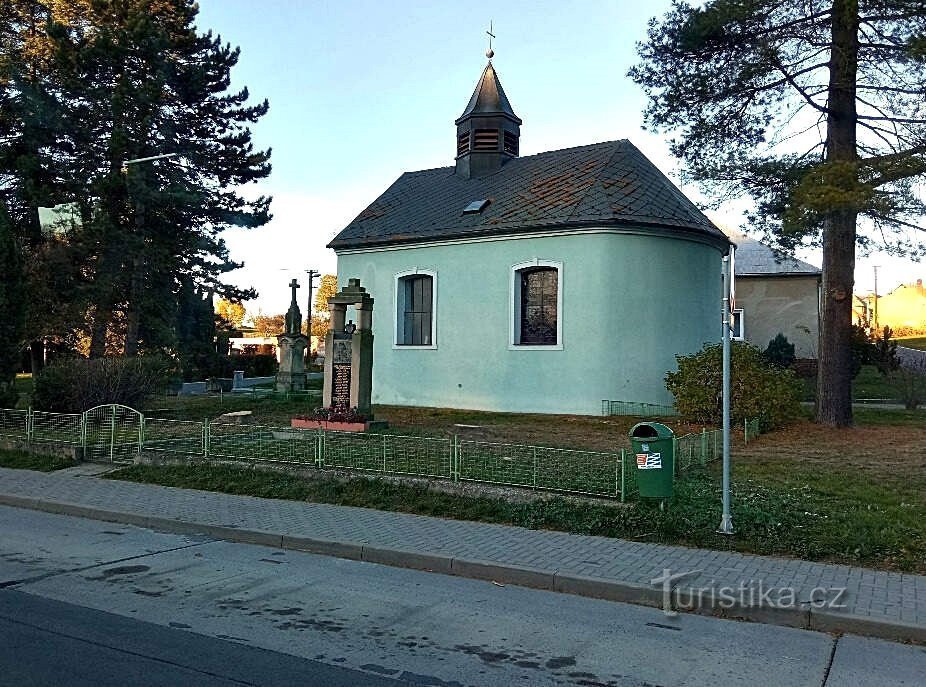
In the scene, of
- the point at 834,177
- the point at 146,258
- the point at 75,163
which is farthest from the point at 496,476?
the point at 75,163

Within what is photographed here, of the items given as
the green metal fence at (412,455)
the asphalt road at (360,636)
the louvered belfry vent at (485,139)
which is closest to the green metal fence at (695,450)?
the green metal fence at (412,455)

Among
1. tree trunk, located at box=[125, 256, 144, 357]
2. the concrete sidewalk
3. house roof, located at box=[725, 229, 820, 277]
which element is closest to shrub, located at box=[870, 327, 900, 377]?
house roof, located at box=[725, 229, 820, 277]

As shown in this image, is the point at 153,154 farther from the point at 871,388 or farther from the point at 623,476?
A: the point at 871,388

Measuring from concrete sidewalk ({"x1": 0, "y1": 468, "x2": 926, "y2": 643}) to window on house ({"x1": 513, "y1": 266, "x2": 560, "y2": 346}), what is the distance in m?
12.2

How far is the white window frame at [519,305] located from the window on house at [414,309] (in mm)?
2993

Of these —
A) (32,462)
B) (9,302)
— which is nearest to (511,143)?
(9,302)

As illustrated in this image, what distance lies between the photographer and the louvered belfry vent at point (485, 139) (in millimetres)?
25922

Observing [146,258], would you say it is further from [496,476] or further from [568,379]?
[496,476]

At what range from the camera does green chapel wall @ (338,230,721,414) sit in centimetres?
2041

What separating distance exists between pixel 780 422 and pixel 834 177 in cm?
540

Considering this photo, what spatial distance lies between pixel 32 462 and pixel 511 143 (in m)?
18.2

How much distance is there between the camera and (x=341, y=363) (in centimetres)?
1661

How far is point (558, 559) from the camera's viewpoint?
7.43 metres

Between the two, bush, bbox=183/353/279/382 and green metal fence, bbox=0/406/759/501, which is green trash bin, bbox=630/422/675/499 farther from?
bush, bbox=183/353/279/382
